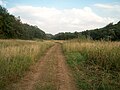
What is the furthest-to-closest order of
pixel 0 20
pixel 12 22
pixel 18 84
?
1. pixel 12 22
2. pixel 0 20
3. pixel 18 84

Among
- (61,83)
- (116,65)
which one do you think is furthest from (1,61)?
(116,65)

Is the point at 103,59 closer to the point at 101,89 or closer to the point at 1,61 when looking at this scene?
the point at 101,89

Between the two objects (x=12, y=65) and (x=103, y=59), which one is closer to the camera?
(x=12, y=65)

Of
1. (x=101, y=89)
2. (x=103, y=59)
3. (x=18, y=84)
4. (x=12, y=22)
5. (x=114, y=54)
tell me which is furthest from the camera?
(x=12, y=22)

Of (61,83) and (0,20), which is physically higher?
(0,20)

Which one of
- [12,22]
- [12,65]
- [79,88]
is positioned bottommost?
[79,88]

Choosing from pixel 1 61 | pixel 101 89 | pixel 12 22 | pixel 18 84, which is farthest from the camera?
pixel 12 22

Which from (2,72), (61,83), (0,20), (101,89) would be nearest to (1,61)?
(2,72)

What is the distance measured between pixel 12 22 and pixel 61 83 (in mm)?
64820

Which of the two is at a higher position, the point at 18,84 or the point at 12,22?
the point at 12,22

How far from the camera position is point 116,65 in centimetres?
971

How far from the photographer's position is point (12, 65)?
28.2ft

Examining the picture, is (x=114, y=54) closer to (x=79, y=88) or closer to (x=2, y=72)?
(x=79, y=88)

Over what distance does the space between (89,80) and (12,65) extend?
10.5 feet
